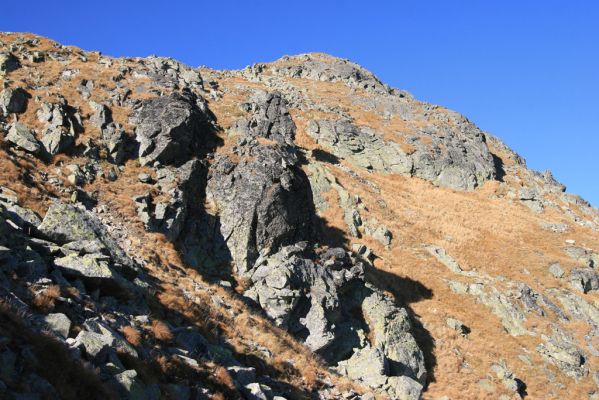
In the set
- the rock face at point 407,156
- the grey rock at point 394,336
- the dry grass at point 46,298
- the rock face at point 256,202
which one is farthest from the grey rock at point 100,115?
the rock face at point 407,156

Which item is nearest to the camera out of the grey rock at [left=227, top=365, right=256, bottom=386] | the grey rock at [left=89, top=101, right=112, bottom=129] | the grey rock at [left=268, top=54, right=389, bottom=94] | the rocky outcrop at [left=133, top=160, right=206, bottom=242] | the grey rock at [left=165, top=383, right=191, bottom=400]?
the grey rock at [left=165, top=383, right=191, bottom=400]

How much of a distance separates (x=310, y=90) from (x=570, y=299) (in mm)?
62681

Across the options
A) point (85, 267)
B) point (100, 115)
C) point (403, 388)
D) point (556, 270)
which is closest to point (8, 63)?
point (100, 115)

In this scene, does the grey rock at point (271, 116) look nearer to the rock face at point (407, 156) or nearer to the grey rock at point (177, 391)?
the rock face at point (407, 156)

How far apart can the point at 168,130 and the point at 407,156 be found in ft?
144

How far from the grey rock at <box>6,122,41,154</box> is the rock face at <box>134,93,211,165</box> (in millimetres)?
6843

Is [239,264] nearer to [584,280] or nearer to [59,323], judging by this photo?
[59,323]

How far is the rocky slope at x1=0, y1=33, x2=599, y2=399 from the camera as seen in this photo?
40.8 ft

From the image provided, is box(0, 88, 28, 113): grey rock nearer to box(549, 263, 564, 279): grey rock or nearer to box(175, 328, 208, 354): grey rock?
box(175, 328, 208, 354): grey rock

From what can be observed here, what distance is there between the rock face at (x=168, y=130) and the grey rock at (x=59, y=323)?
22204 mm

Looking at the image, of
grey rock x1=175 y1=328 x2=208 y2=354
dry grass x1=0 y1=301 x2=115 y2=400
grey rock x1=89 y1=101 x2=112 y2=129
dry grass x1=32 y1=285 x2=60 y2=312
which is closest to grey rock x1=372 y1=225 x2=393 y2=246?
grey rock x1=89 y1=101 x2=112 y2=129

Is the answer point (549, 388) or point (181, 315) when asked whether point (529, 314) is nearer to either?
point (549, 388)

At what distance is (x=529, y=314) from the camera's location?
3672cm

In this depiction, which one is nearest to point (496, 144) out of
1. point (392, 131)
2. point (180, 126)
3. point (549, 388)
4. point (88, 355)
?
point (392, 131)
